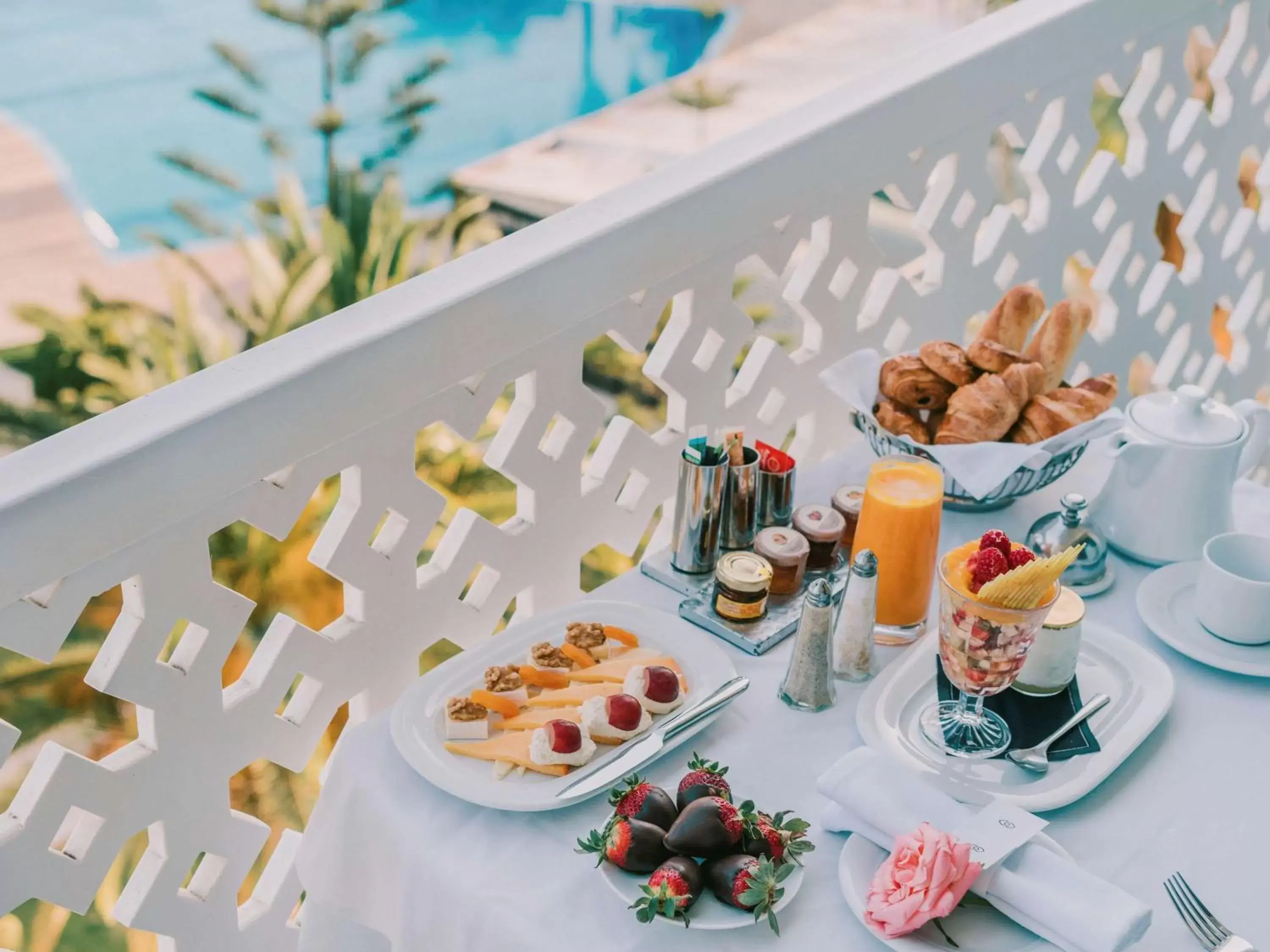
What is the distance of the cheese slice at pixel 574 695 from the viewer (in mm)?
1125

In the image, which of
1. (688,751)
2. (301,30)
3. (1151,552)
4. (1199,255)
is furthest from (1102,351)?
(301,30)

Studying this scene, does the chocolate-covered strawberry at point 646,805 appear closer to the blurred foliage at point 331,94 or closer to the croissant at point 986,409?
the croissant at point 986,409

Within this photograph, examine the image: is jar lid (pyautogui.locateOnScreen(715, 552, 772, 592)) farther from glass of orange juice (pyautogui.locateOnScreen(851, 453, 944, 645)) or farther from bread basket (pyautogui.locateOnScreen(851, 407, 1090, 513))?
bread basket (pyautogui.locateOnScreen(851, 407, 1090, 513))

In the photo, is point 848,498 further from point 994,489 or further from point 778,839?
point 778,839

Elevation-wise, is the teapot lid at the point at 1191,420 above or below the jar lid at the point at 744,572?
above

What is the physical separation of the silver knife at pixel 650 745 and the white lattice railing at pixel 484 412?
0.32 m

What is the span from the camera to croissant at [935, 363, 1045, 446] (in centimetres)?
135

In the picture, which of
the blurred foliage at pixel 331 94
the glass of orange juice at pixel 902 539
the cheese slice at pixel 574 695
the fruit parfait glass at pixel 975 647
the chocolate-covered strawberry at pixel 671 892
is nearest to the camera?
the chocolate-covered strawberry at pixel 671 892

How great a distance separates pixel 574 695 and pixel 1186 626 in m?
0.59

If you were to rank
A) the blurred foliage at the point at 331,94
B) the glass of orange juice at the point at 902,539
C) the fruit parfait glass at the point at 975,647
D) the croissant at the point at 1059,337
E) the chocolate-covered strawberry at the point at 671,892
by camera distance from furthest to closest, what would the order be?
the blurred foliage at the point at 331,94 → the croissant at the point at 1059,337 → the glass of orange juice at the point at 902,539 → the fruit parfait glass at the point at 975,647 → the chocolate-covered strawberry at the point at 671,892

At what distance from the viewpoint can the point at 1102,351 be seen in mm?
2080

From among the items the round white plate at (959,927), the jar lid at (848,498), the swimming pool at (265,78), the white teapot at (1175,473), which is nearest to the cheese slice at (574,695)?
the round white plate at (959,927)

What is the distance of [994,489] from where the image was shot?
4.46ft

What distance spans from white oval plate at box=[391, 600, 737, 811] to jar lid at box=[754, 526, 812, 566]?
0.11 m
